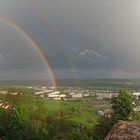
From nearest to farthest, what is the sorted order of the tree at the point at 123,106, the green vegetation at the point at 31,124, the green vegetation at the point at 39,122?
the green vegetation at the point at 31,124
the green vegetation at the point at 39,122
the tree at the point at 123,106

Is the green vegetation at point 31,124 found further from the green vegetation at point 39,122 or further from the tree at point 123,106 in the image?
the tree at point 123,106

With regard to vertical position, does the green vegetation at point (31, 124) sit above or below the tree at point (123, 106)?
below

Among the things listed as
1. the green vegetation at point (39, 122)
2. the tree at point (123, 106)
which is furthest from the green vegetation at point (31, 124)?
the tree at point (123, 106)

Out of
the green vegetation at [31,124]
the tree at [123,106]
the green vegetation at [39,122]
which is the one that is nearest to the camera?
the green vegetation at [31,124]

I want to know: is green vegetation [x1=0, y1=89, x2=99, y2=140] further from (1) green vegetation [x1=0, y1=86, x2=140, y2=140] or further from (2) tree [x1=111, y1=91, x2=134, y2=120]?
(2) tree [x1=111, y1=91, x2=134, y2=120]

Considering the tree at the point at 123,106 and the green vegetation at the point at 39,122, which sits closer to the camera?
the green vegetation at the point at 39,122

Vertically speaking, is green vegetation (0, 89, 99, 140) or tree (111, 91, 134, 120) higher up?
tree (111, 91, 134, 120)

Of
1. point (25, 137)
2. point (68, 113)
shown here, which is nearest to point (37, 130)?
point (25, 137)

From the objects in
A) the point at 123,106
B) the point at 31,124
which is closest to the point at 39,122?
the point at 31,124

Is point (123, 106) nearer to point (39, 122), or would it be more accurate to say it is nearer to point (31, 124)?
point (31, 124)

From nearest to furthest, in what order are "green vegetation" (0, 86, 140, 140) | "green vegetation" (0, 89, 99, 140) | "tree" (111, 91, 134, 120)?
1. "green vegetation" (0, 89, 99, 140)
2. "green vegetation" (0, 86, 140, 140)
3. "tree" (111, 91, 134, 120)

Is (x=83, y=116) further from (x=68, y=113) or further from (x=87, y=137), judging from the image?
(x=87, y=137)

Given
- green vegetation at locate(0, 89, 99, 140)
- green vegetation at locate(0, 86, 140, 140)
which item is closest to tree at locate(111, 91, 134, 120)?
green vegetation at locate(0, 86, 140, 140)
